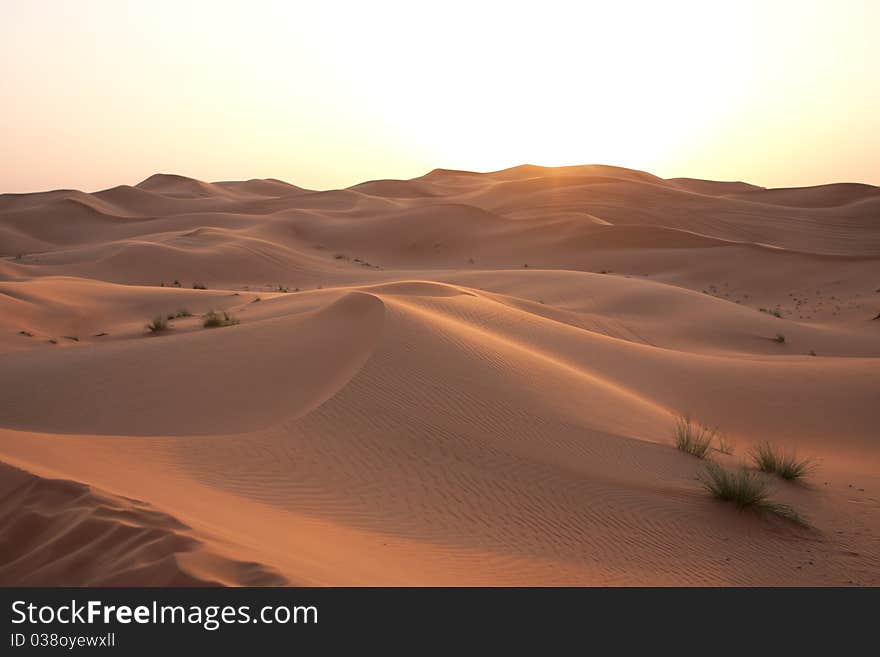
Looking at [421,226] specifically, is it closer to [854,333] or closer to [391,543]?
[854,333]

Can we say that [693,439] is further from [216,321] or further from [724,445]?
[216,321]

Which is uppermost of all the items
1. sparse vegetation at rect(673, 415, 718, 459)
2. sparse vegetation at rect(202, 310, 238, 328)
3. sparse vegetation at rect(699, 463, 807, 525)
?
sparse vegetation at rect(202, 310, 238, 328)

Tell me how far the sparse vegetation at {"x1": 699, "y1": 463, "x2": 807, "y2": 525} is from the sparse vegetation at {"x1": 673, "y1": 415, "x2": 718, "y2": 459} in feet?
3.54

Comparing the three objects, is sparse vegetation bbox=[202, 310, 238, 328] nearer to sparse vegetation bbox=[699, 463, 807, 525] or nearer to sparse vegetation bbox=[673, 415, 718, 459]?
sparse vegetation bbox=[673, 415, 718, 459]

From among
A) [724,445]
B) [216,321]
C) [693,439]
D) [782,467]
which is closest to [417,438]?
[693,439]

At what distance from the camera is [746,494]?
22.5ft

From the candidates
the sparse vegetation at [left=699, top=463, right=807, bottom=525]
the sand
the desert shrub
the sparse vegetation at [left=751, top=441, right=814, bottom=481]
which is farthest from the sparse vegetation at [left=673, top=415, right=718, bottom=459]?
the sparse vegetation at [left=699, top=463, right=807, bottom=525]

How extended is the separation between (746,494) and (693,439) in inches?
82.7

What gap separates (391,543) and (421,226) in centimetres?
3888

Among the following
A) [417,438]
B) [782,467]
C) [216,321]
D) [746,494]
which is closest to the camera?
[746,494]

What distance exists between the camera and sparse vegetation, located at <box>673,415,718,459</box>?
27.7 feet

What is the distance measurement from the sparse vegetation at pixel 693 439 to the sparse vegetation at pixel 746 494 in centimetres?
108
